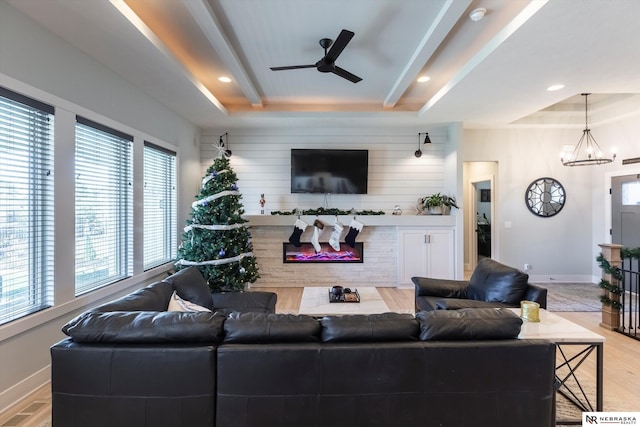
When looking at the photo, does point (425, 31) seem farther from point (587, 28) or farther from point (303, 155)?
point (303, 155)

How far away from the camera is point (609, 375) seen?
263 centimetres

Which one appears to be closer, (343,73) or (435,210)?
(343,73)

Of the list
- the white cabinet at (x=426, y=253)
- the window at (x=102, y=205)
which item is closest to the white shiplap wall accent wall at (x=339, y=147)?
the white cabinet at (x=426, y=253)

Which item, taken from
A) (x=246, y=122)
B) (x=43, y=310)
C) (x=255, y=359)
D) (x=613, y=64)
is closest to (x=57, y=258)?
(x=43, y=310)

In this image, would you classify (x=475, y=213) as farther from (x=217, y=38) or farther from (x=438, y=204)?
(x=217, y=38)

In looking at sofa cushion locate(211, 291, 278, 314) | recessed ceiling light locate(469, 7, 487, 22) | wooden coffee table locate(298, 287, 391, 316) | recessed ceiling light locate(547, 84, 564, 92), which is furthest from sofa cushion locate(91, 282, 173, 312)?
recessed ceiling light locate(547, 84, 564, 92)

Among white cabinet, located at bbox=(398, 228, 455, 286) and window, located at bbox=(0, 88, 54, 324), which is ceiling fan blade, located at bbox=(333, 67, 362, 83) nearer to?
window, located at bbox=(0, 88, 54, 324)

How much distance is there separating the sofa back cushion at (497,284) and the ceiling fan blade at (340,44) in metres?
2.57

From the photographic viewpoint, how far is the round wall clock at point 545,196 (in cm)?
578

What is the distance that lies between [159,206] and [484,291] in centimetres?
417

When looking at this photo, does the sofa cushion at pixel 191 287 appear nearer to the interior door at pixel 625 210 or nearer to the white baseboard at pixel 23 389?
the white baseboard at pixel 23 389

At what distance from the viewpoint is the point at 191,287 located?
279cm

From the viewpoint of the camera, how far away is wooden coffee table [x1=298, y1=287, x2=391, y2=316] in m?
2.89

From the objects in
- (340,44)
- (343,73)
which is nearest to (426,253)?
(343,73)
